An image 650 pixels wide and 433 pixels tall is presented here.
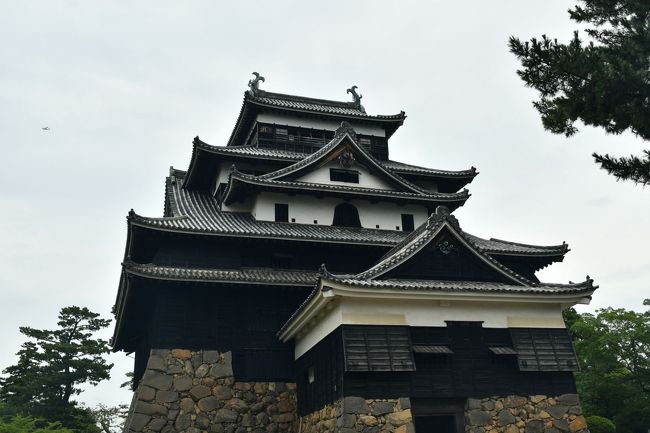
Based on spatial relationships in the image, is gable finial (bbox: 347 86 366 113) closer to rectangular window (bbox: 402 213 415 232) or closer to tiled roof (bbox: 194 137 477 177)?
tiled roof (bbox: 194 137 477 177)

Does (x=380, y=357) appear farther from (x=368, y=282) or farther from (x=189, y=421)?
(x=189, y=421)

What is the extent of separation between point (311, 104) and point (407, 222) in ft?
30.5

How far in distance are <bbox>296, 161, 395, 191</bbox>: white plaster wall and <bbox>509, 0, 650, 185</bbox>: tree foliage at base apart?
38.6ft

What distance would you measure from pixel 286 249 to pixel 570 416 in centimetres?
979

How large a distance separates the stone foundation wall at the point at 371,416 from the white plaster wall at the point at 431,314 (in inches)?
72.7

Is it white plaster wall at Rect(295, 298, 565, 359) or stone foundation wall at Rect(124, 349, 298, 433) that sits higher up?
white plaster wall at Rect(295, 298, 565, 359)

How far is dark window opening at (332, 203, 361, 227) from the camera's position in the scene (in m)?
22.1

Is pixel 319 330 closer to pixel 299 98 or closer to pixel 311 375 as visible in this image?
pixel 311 375

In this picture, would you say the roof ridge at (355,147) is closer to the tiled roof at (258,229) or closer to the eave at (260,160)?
the eave at (260,160)

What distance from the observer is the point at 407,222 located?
23062mm

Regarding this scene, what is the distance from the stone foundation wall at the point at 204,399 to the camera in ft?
52.0

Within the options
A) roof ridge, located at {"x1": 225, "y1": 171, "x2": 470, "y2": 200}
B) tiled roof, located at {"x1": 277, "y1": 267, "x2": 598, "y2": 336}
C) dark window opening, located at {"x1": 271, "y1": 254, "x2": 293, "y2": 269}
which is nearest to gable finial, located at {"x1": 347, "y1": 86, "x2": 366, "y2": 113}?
roof ridge, located at {"x1": 225, "y1": 171, "x2": 470, "y2": 200}

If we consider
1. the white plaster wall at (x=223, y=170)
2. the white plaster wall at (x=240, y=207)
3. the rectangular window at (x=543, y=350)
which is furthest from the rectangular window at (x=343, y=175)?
the rectangular window at (x=543, y=350)

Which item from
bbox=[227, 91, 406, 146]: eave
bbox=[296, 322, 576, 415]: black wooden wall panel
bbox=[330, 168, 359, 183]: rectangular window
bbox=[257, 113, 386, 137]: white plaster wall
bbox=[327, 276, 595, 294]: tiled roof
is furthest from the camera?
bbox=[257, 113, 386, 137]: white plaster wall
